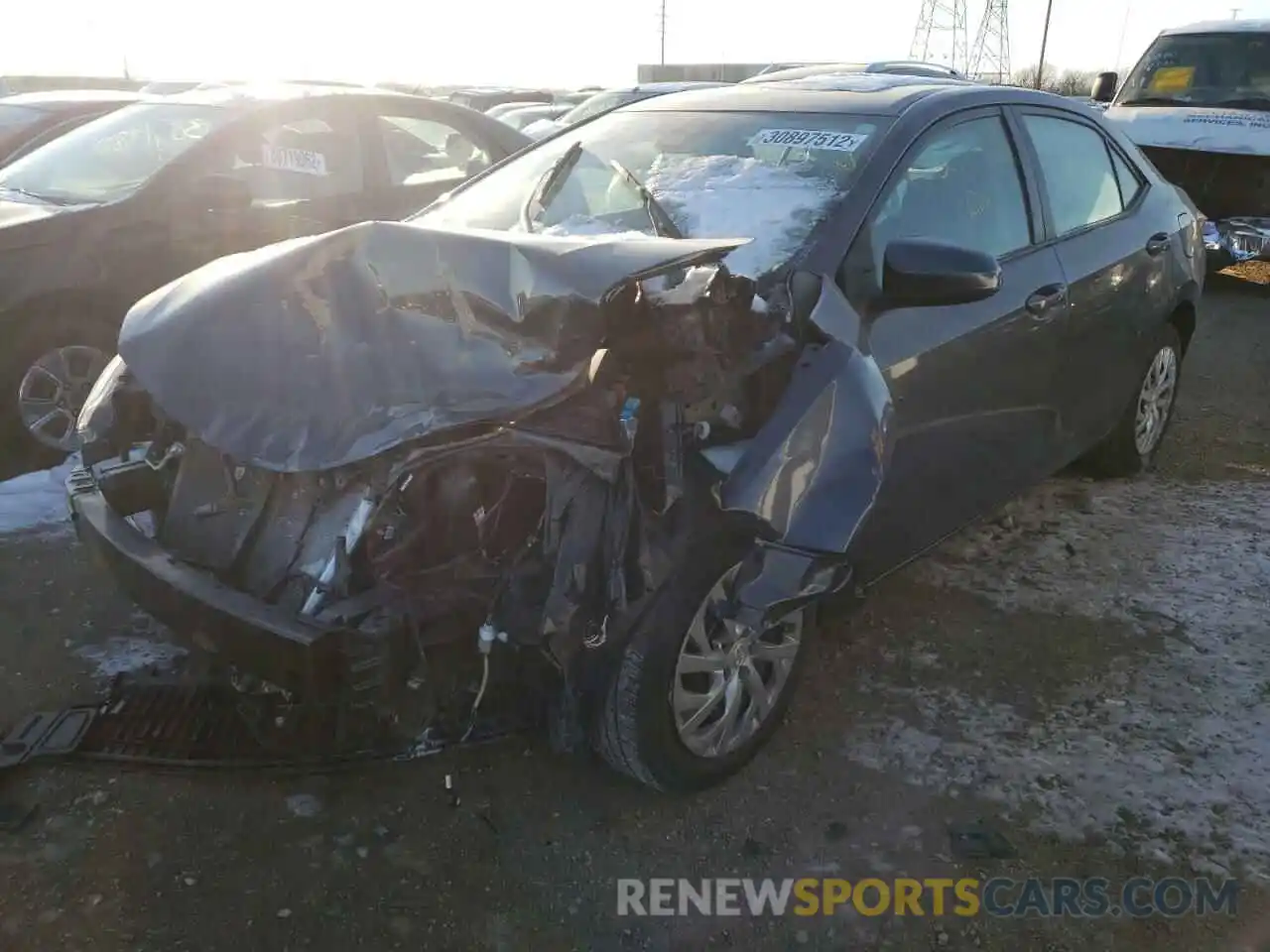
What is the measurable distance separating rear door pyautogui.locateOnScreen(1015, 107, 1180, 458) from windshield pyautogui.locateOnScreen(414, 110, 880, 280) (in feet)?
3.28

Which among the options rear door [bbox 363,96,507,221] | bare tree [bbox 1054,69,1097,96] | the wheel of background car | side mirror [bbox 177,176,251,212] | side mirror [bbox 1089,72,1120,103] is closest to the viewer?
the wheel of background car

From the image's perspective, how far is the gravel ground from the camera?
2361mm

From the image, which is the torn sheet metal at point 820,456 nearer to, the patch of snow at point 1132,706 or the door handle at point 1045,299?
the patch of snow at point 1132,706

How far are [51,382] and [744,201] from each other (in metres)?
3.39

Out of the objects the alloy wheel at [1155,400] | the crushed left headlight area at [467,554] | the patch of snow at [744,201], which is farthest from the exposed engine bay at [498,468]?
the alloy wheel at [1155,400]

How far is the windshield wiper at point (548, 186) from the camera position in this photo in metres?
3.43

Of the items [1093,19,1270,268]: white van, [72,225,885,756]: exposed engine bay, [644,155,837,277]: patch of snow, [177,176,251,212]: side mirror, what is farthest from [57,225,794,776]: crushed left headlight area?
[1093,19,1270,268]: white van

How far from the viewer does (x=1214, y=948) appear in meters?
2.36

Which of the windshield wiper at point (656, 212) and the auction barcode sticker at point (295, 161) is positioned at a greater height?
the windshield wiper at point (656, 212)

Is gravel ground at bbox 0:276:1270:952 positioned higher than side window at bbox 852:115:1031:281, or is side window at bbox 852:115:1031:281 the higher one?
side window at bbox 852:115:1031:281

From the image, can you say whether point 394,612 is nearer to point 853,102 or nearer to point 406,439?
point 406,439

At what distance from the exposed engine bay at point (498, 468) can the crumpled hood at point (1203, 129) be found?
24.4 feet

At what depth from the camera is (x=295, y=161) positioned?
5.46 m

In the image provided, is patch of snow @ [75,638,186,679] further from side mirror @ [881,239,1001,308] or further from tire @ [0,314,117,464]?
side mirror @ [881,239,1001,308]
